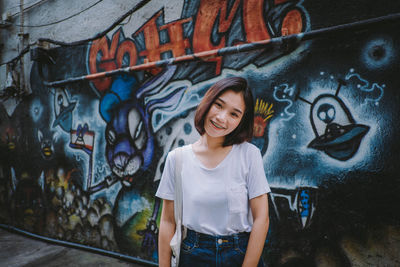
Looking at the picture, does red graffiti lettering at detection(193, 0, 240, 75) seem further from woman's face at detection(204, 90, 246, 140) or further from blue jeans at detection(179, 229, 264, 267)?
blue jeans at detection(179, 229, 264, 267)

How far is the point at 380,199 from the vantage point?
224 centimetres

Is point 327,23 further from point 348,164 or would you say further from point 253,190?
point 253,190

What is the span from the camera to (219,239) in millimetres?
1312

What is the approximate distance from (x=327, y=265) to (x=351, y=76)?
186 cm

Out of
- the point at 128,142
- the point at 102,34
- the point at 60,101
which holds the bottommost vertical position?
the point at 128,142

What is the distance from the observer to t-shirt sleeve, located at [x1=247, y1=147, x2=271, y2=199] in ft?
4.35

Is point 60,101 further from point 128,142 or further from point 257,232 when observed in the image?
point 257,232

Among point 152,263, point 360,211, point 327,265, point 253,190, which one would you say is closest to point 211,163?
point 253,190

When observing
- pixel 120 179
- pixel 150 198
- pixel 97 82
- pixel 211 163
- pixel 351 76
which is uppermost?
pixel 97 82

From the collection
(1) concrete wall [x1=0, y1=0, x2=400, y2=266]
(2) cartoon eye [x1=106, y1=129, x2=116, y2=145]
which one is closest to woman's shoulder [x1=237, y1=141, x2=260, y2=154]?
(1) concrete wall [x1=0, y1=0, x2=400, y2=266]

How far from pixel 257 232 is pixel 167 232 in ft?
1.68

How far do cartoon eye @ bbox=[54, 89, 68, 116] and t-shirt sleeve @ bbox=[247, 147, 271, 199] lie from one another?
160 inches

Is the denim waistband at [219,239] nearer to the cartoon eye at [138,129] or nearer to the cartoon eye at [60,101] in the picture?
the cartoon eye at [138,129]

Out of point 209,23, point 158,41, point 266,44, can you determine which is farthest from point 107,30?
point 266,44
